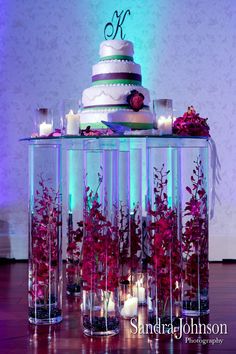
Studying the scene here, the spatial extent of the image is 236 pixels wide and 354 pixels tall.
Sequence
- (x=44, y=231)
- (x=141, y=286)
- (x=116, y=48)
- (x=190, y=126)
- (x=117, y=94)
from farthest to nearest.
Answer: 1. (x=116, y=48)
2. (x=117, y=94)
3. (x=141, y=286)
4. (x=190, y=126)
5. (x=44, y=231)

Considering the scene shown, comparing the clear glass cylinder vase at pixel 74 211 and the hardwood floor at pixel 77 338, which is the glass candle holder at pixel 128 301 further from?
the clear glass cylinder vase at pixel 74 211

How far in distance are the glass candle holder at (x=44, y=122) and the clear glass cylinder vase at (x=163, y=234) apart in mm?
614

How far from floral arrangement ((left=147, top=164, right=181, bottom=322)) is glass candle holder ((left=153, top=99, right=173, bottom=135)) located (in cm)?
27

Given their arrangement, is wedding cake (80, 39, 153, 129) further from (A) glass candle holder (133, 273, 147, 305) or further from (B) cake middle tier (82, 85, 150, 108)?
(A) glass candle holder (133, 273, 147, 305)

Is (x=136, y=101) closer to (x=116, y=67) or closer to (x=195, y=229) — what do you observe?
(x=116, y=67)

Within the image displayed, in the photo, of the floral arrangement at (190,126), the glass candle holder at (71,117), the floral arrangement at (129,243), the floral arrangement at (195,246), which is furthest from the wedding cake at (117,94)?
the floral arrangement at (195,246)

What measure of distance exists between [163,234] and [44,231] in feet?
1.94

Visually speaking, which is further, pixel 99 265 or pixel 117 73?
pixel 117 73

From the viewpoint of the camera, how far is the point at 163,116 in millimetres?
3250

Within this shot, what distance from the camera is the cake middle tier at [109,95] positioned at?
12.4 ft

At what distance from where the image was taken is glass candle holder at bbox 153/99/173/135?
10.6 feet

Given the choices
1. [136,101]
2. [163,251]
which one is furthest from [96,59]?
[163,251]

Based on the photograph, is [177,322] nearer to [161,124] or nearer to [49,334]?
[49,334]

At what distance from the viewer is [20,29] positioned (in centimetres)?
548
